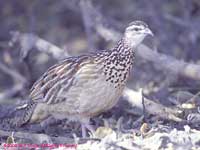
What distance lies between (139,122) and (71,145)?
150 cm

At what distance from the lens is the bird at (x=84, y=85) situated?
26.1 ft

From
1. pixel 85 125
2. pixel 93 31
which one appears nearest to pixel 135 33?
pixel 85 125

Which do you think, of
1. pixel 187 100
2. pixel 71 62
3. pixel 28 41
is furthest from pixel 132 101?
pixel 28 41

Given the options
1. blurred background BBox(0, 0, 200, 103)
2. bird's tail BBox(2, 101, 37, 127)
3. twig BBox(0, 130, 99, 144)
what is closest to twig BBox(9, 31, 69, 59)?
blurred background BBox(0, 0, 200, 103)

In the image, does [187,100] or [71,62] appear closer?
[71,62]

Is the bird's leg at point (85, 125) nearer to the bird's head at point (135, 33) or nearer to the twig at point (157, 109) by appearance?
the twig at point (157, 109)

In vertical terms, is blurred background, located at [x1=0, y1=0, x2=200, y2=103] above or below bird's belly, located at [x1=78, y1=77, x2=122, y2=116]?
above

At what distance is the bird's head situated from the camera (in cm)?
835

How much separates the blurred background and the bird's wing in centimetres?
179

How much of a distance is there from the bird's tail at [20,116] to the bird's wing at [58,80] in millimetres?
120

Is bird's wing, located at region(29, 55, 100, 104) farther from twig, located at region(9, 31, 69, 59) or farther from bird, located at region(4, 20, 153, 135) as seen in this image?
twig, located at region(9, 31, 69, 59)

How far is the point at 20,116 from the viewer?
862 centimetres

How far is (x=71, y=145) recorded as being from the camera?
7035 mm

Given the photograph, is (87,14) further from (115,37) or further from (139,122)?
(139,122)
